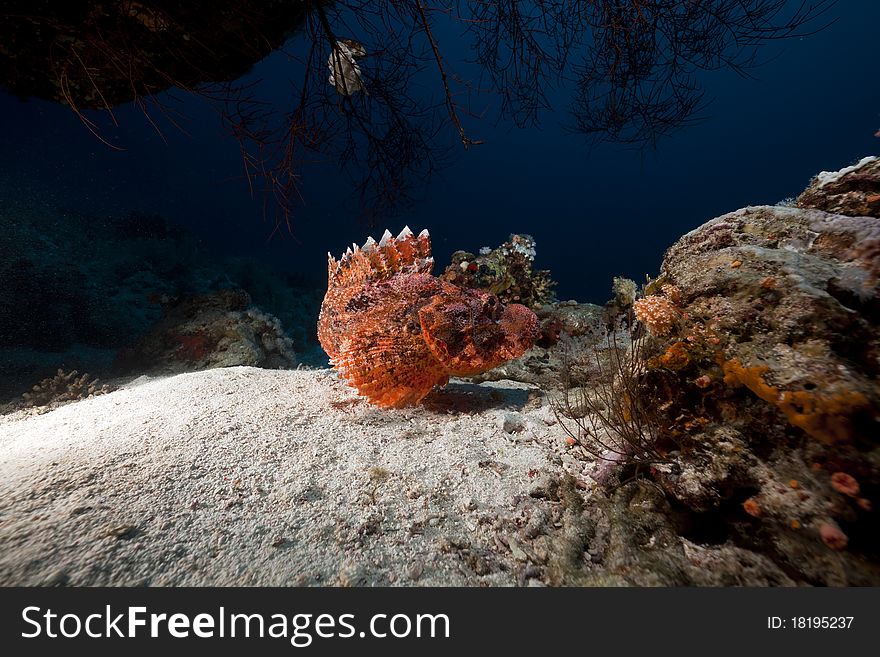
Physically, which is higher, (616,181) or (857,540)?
(616,181)

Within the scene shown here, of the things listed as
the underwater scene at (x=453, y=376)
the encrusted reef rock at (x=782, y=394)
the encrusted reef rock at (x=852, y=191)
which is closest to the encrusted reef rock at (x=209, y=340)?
the underwater scene at (x=453, y=376)

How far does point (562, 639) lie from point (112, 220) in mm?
25334

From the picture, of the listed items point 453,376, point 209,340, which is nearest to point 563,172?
point 209,340

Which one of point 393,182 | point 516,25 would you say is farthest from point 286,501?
point 516,25

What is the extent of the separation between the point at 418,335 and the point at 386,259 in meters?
1.26

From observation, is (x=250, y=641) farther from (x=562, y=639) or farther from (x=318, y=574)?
(x=562, y=639)

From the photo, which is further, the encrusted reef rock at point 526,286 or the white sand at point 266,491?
the encrusted reef rock at point 526,286

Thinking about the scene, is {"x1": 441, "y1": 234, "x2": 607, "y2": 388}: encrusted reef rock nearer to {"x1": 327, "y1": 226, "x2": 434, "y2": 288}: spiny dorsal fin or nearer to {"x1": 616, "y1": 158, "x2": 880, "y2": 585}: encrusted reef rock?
{"x1": 327, "y1": 226, "x2": 434, "y2": 288}: spiny dorsal fin

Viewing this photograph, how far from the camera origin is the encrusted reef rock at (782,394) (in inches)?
49.4

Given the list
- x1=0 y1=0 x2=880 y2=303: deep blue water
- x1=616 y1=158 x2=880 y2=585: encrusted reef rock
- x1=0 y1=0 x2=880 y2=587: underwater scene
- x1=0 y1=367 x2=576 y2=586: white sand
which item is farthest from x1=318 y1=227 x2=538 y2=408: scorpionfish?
x1=0 y1=0 x2=880 y2=303: deep blue water

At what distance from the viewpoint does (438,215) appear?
83.4m

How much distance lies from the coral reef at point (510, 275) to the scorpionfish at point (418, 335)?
3053 millimetres

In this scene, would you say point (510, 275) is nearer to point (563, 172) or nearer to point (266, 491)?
point (266, 491)

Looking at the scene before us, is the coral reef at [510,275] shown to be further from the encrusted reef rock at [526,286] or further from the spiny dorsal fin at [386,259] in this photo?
the spiny dorsal fin at [386,259]
